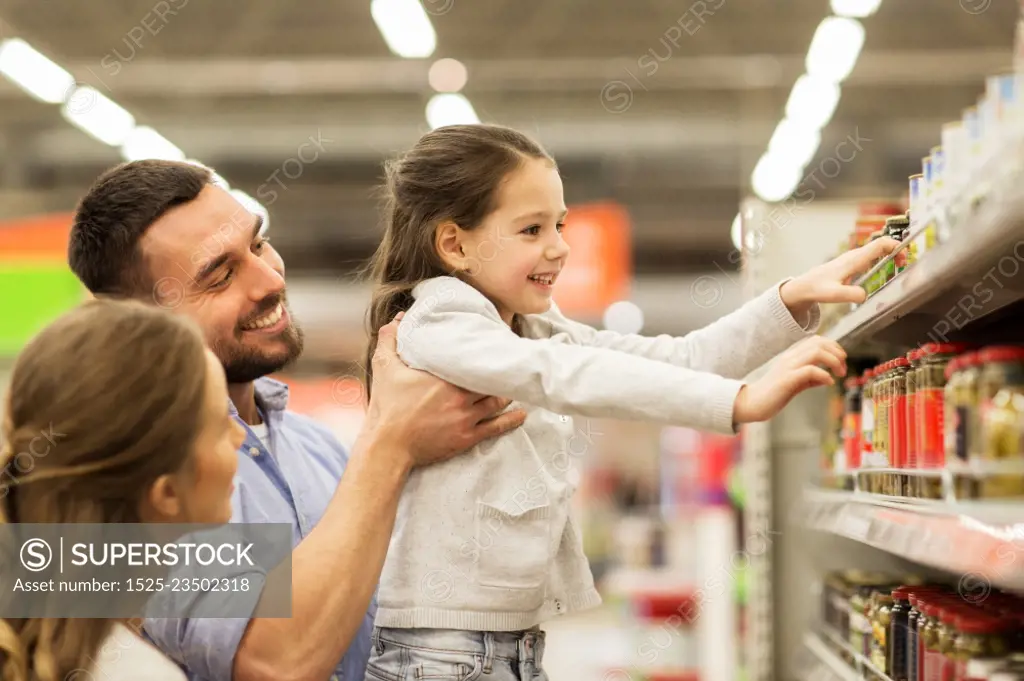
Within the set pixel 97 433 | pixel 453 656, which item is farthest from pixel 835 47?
pixel 97 433

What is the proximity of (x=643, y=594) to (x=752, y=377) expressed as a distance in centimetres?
399

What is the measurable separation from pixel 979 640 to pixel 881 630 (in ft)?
1.39

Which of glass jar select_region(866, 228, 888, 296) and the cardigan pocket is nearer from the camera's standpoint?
glass jar select_region(866, 228, 888, 296)

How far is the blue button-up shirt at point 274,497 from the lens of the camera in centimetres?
187

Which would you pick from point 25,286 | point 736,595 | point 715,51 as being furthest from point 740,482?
point 715,51

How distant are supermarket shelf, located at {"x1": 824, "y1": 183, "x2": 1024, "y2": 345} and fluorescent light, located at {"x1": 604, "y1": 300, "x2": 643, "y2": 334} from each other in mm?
17125

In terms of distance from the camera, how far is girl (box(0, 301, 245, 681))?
1.53 m

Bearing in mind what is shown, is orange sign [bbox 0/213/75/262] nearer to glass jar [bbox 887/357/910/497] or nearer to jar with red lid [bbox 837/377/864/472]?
jar with red lid [bbox 837/377/864/472]

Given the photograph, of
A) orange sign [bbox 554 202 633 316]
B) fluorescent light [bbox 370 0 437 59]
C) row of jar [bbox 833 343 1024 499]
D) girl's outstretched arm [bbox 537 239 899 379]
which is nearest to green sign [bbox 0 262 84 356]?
fluorescent light [bbox 370 0 437 59]

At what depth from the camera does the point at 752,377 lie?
129 inches

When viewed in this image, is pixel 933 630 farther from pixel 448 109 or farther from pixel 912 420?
pixel 448 109

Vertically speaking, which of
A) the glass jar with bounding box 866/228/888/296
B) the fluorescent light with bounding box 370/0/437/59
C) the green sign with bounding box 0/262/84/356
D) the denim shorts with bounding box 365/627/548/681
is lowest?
the denim shorts with bounding box 365/627/548/681

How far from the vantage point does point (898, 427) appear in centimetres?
184

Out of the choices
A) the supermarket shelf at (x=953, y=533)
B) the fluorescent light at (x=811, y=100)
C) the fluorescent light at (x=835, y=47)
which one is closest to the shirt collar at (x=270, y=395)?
the supermarket shelf at (x=953, y=533)
